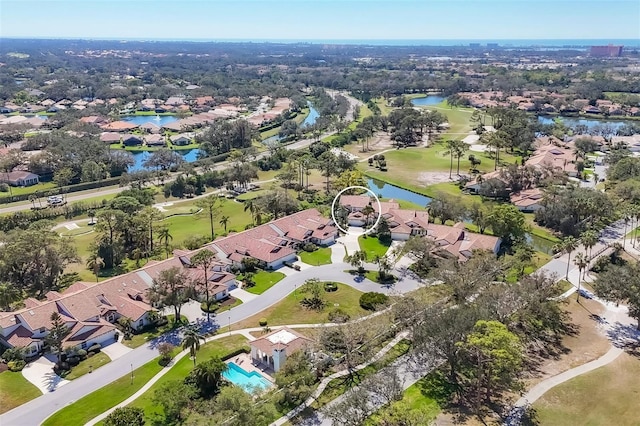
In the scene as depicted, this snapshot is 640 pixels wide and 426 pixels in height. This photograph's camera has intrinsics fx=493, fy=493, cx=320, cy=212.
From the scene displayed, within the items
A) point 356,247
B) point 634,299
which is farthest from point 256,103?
point 634,299

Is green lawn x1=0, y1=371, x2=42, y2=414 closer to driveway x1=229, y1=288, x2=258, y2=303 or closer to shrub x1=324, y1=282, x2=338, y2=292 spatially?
driveway x1=229, y1=288, x2=258, y2=303

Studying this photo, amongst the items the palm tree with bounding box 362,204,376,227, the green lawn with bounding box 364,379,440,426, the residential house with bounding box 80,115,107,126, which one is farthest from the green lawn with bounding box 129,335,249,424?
the residential house with bounding box 80,115,107,126

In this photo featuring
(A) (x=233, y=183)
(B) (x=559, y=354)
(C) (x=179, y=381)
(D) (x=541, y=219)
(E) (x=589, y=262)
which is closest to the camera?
(C) (x=179, y=381)

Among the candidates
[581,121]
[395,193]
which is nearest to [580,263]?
[395,193]

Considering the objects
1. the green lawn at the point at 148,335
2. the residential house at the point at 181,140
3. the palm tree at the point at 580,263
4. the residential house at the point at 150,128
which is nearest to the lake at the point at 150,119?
the residential house at the point at 150,128

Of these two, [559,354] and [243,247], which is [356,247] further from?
[559,354]

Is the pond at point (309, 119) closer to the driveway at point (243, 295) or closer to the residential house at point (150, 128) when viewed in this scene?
the residential house at point (150, 128)

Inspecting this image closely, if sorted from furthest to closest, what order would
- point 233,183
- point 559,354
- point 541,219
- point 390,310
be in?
point 233,183, point 541,219, point 390,310, point 559,354
